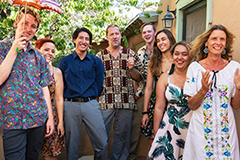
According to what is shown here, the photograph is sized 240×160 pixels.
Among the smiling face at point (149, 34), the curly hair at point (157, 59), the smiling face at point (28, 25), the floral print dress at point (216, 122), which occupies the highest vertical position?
the smiling face at point (149, 34)

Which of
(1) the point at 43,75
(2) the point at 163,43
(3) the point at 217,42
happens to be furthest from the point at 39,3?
(3) the point at 217,42

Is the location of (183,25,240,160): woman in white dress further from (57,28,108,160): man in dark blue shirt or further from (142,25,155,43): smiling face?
(142,25,155,43): smiling face

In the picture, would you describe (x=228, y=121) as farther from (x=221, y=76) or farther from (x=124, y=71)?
(x=124, y=71)

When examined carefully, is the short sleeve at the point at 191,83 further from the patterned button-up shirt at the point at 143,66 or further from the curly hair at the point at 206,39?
the patterned button-up shirt at the point at 143,66

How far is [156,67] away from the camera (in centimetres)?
366

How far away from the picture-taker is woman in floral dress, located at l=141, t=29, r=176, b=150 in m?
3.66

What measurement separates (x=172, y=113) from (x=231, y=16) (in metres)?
1.39

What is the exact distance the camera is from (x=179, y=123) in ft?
9.85

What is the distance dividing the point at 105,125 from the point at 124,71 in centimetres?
89

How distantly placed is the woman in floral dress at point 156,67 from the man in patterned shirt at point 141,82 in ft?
1.45

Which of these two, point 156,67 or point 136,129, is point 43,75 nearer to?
point 156,67

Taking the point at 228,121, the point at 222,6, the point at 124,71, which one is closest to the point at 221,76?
the point at 228,121

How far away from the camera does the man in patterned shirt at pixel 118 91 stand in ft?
12.9

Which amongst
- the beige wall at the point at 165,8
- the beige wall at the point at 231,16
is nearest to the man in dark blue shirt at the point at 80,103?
the beige wall at the point at 231,16
